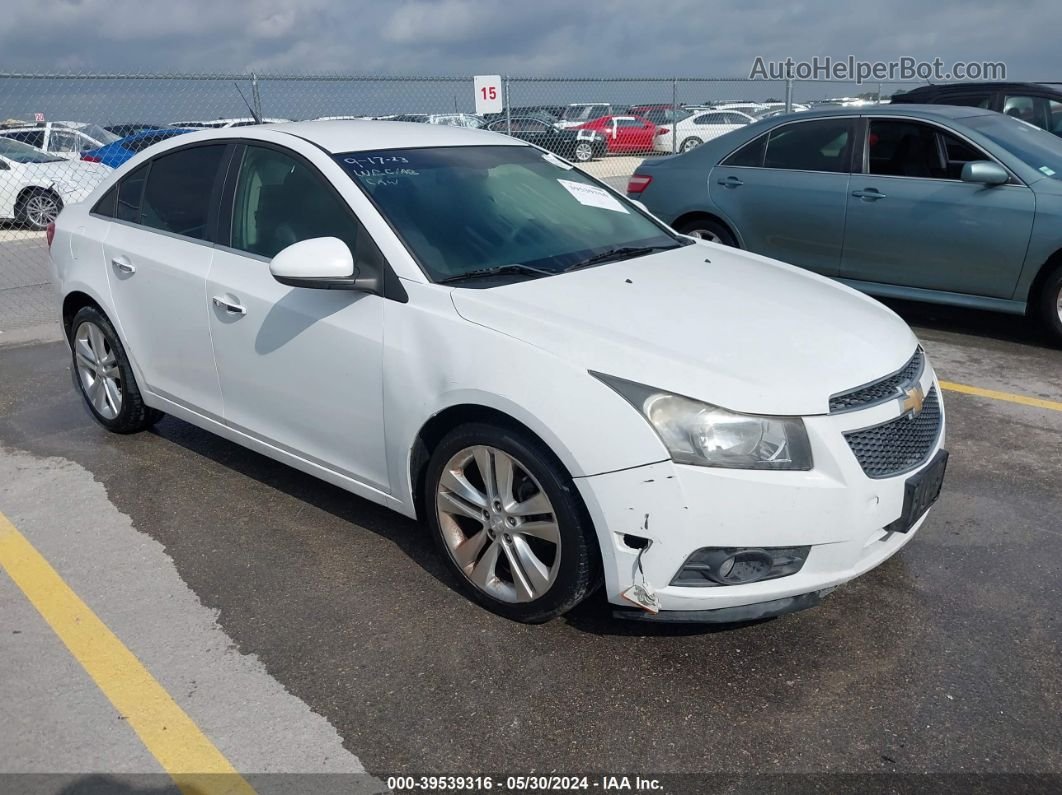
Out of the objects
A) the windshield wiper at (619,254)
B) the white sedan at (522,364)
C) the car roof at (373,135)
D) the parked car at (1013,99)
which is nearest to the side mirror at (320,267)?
the white sedan at (522,364)

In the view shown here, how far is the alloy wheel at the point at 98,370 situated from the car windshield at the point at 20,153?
11404 mm

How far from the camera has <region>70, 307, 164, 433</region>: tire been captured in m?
4.91

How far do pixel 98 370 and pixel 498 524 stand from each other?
→ 2.89 metres

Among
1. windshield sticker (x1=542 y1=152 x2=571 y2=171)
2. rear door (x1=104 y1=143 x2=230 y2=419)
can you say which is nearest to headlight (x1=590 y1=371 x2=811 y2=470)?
windshield sticker (x1=542 y1=152 x2=571 y2=171)

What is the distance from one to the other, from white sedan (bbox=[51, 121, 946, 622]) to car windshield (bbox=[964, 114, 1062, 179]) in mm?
3310

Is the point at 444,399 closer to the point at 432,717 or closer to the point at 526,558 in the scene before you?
the point at 526,558

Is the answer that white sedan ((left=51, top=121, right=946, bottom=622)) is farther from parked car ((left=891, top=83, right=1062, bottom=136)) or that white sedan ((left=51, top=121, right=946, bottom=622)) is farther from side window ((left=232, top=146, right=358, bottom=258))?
parked car ((left=891, top=83, right=1062, bottom=136))

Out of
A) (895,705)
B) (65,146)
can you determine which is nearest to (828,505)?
(895,705)

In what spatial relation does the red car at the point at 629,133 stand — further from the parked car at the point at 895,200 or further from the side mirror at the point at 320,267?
the side mirror at the point at 320,267

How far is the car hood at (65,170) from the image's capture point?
14602 millimetres

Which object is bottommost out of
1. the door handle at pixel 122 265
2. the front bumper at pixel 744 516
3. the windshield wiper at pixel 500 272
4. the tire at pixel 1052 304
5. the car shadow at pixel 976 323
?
the car shadow at pixel 976 323

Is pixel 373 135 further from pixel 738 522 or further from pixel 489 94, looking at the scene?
pixel 489 94

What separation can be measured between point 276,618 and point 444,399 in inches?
38.9

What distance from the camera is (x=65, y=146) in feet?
52.5
